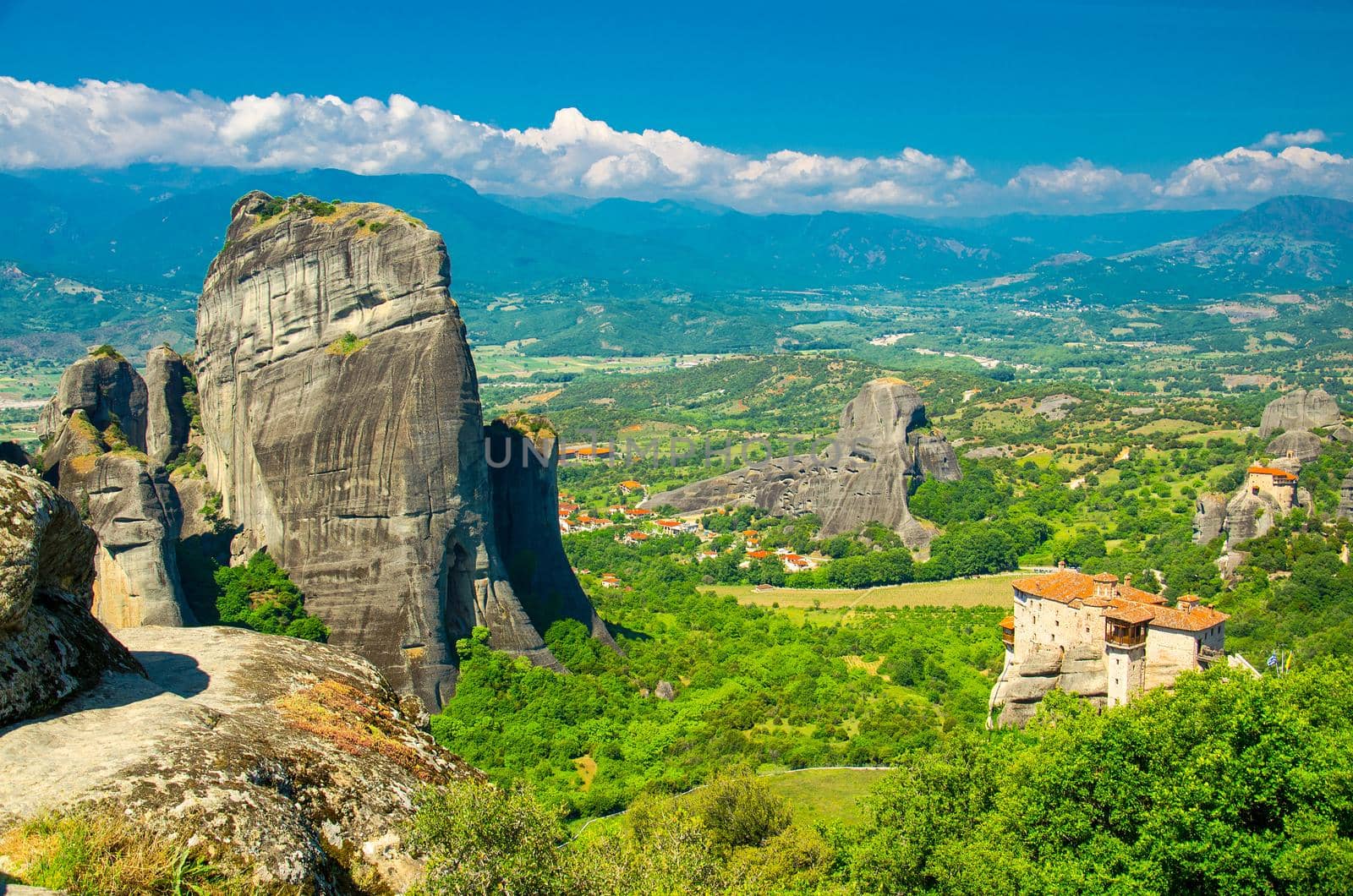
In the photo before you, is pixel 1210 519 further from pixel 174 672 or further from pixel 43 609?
pixel 43 609

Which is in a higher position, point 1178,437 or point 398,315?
point 398,315

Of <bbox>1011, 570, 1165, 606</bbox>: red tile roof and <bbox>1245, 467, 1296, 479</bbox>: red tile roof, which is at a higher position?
<bbox>1245, 467, 1296, 479</bbox>: red tile roof

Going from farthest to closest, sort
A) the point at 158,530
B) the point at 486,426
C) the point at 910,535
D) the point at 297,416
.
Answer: the point at 910,535, the point at 486,426, the point at 297,416, the point at 158,530

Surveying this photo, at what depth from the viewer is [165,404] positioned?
44.5m

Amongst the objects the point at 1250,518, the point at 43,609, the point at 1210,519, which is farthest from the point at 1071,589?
the point at 43,609

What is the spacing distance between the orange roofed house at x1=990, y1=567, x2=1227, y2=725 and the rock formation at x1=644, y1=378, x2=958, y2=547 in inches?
1628

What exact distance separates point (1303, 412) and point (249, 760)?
88760 millimetres

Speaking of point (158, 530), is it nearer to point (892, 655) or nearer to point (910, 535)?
point (892, 655)

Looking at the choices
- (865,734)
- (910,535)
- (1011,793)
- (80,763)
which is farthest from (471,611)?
(910,535)

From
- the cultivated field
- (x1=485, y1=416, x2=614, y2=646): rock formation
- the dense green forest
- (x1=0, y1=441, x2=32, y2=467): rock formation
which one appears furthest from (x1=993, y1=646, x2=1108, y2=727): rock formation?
(x1=0, y1=441, x2=32, y2=467): rock formation

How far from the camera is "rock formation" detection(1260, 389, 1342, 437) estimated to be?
262ft

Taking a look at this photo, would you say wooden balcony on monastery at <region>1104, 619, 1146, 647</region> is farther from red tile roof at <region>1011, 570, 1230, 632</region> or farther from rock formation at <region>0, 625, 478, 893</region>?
rock formation at <region>0, 625, 478, 893</region>

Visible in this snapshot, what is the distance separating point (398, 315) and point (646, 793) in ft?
60.2

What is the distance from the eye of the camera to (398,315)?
3828 cm
